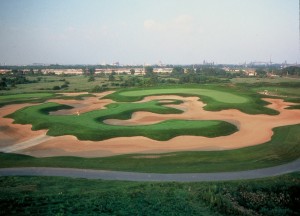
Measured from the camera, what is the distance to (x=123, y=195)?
1823 centimetres

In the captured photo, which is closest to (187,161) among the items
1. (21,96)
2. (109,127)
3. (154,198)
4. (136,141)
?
(136,141)

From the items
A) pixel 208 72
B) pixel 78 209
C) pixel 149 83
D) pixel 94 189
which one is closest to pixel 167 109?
pixel 94 189

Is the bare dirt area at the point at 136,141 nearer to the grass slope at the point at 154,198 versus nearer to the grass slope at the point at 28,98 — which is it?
the grass slope at the point at 154,198

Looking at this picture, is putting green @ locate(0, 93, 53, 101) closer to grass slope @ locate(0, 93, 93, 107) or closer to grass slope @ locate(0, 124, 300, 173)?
grass slope @ locate(0, 93, 93, 107)

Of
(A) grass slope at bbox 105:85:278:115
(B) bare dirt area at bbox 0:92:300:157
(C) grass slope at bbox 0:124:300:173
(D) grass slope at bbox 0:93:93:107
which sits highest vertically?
(A) grass slope at bbox 105:85:278:115

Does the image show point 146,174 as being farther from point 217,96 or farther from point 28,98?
point 28,98

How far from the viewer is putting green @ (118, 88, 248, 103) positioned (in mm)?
64562

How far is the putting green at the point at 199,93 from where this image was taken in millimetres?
64562

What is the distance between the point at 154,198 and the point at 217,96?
5396 centimetres

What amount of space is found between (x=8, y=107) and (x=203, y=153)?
49.4 meters

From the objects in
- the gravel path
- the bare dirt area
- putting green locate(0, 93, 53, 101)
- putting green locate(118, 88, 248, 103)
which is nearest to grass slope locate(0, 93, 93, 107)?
putting green locate(0, 93, 53, 101)

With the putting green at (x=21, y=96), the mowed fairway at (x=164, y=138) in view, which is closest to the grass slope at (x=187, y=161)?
the mowed fairway at (x=164, y=138)

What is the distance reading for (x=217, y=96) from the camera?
6894 cm

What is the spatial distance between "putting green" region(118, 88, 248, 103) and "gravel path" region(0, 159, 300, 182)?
37202 millimetres
